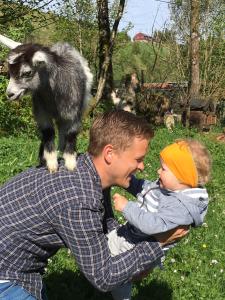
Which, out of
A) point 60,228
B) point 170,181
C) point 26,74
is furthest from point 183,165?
point 26,74

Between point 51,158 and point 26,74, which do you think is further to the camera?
point 26,74

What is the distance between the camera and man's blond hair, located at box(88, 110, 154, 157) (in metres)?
3.21

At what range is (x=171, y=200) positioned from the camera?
350 centimetres

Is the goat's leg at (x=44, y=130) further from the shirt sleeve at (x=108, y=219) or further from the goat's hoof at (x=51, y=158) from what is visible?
the shirt sleeve at (x=108, y=219)

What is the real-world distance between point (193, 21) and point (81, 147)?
44.8 ft

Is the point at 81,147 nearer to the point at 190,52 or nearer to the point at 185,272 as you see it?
the point at 185,272

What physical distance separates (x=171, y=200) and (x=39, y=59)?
6.94 ft

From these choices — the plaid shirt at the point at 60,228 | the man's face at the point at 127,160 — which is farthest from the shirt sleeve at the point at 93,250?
the man's face at the point at 127,160

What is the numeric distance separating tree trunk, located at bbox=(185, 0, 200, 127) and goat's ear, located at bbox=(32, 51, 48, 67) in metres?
17.6

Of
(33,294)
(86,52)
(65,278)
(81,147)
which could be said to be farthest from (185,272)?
(86,52)

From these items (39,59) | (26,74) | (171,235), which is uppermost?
(39,59)

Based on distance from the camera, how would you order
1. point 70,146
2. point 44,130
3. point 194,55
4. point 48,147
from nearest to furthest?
point 48,147
point 70,146
point 44,130
point 194,55

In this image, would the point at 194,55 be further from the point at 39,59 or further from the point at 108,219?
the point at 108,219

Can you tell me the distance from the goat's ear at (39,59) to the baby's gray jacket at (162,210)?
180 centimetres
